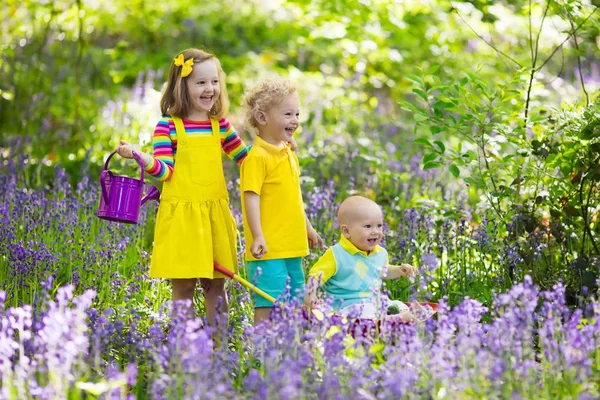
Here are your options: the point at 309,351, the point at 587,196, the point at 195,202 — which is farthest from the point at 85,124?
the point at 309,351

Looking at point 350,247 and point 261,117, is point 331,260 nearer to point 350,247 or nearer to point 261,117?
point 350,247

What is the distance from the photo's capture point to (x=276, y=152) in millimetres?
3916

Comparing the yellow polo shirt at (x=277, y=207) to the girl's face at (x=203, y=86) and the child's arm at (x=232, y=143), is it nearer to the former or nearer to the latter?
the child's arm at (x=232, y=143)

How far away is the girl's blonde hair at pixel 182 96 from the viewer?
12.9 ft

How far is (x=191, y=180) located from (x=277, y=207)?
41cm

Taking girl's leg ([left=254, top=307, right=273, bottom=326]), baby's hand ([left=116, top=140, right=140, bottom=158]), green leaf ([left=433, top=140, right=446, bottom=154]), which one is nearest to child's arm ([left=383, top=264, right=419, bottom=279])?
girl's leg ([left=254, top=307, right=273, bottom=326])

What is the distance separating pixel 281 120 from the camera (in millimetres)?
3869

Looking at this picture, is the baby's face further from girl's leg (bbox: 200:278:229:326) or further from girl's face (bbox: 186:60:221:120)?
girl's face (bbox: 186:60:221:120)

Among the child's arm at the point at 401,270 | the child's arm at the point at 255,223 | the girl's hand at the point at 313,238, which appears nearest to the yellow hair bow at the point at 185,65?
the child's arm at the point at 255,223

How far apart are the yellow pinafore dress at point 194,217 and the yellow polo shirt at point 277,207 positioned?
12 cm

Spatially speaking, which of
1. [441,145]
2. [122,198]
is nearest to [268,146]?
[122,198]

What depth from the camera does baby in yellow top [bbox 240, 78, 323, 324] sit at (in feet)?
12.6

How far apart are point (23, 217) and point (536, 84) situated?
304 cm

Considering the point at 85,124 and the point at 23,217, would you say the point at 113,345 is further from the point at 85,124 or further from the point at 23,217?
the point at 85,124
